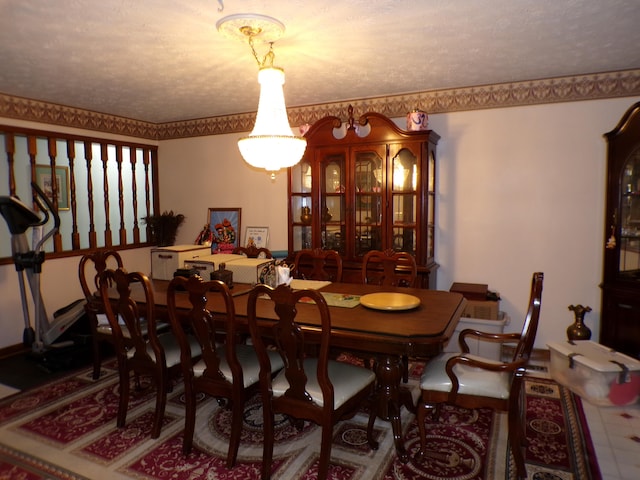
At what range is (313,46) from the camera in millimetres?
2857

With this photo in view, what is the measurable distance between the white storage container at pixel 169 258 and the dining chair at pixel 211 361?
0.76 metres

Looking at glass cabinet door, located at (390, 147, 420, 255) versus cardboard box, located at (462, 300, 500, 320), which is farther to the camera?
glass cabinet door, located at (390, 147, 420, 255)

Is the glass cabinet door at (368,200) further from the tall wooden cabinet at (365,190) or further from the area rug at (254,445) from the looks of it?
the area rug at (254,445)

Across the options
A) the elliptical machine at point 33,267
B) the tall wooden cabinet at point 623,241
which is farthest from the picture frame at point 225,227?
the tall wooden cabinet at point 623,241

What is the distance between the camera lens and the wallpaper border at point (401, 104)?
3562 mm

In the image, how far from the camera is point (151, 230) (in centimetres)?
545

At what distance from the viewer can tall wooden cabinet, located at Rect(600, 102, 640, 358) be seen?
3354 mm

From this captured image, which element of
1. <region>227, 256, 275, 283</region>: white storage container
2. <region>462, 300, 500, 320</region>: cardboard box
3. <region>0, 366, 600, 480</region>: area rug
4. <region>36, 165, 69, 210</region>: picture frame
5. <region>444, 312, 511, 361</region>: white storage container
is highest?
<region>36, 165, 69, 210</region>: picture frame

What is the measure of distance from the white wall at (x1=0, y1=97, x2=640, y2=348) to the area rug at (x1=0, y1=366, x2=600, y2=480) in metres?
1.11

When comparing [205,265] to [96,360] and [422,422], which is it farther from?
[422,422]

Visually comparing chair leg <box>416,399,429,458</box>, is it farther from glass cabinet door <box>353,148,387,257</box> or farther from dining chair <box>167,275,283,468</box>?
glass cabinet door <box>353,148,387,257</box>

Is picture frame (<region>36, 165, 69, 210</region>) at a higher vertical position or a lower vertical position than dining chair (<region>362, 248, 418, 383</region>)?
higher

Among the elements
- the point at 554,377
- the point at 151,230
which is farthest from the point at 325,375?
the point at 151,230

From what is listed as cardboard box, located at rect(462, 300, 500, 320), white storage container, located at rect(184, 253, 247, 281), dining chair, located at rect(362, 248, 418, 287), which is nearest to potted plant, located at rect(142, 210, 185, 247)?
white storage container, located at rect(184, 253, 247, 281)
